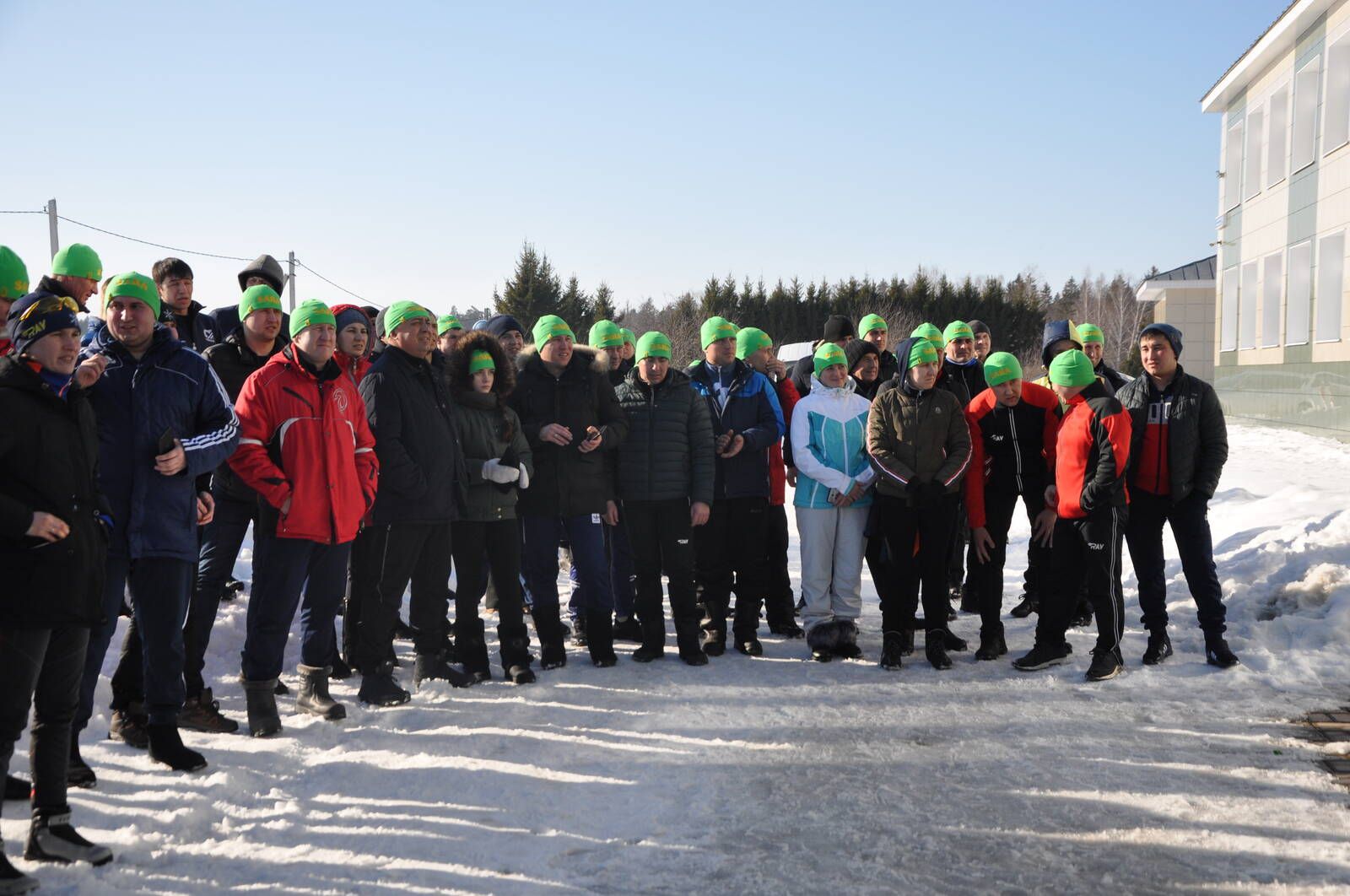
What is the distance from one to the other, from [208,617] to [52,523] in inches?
84.9

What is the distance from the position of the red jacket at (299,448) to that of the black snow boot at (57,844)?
1760 mm

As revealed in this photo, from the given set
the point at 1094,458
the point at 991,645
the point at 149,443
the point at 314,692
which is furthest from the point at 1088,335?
the point at 149,443

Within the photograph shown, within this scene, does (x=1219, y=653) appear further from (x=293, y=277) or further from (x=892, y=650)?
(x=293, y=277)

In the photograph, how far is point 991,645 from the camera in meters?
7.23

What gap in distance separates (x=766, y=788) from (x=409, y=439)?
283 centimetres

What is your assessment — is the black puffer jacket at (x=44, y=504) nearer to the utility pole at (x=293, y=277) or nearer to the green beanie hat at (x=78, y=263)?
the green beanie hat at (x=78, y=263)

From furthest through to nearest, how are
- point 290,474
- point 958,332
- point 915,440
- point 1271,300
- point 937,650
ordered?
1. point 1271,300
2. point 958,332
3. point 915,440
4. point 937,650
5. point 290,474

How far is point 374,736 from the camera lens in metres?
5.32

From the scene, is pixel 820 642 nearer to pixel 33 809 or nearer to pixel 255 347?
pixel 255 347

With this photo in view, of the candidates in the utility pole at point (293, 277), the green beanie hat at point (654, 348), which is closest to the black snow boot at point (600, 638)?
the green beanie hat at point (654, 348)

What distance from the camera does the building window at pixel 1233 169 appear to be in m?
24.0

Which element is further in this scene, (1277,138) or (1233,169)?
(1233,169)

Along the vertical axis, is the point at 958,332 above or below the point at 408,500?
above

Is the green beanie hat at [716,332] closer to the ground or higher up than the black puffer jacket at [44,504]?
higher up
